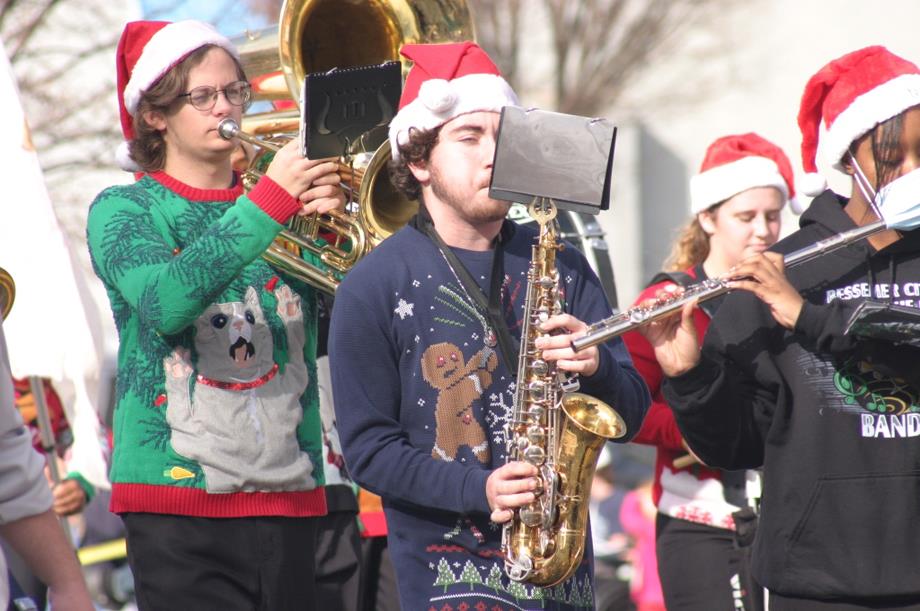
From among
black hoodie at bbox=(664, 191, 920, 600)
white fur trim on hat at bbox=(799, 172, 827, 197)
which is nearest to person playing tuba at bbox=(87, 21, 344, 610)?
black hoodie at bbox=(664, 191, 920, 600)

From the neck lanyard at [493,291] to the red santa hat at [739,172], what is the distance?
2257mm

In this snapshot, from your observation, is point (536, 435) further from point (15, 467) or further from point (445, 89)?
point (15, 467)

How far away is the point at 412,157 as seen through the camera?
3.92 m

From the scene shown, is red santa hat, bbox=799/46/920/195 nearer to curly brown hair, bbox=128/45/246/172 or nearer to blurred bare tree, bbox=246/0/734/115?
curly brown hair, bbox=128/45/246/172

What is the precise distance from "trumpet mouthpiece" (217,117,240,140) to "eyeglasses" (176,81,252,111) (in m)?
0.08

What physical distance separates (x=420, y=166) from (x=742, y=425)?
45.0 inches

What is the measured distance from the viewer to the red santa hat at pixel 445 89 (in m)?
3.81

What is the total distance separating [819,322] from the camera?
3656 millimetres

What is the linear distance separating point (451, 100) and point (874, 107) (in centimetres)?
113

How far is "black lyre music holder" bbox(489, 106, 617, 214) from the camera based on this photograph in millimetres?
3539

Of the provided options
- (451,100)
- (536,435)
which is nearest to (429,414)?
(536,435)

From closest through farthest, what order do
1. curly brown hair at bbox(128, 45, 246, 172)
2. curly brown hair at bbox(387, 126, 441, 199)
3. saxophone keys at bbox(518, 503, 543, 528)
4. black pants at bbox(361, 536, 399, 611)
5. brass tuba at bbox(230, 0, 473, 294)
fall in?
saxophone keys at bbox(518, 503, 543, 528)
curly brown hair at bbox(387, 126, 441, 199)
curly brown hair at bbox(128, 45, 246, 172)
brass tuba at bbox(230, 0, 473, 294)
black pants at bbox(361, 536, 399, 611)

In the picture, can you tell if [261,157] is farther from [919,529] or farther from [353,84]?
[919,529]

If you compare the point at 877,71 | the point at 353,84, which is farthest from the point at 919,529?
the point at 353,84
